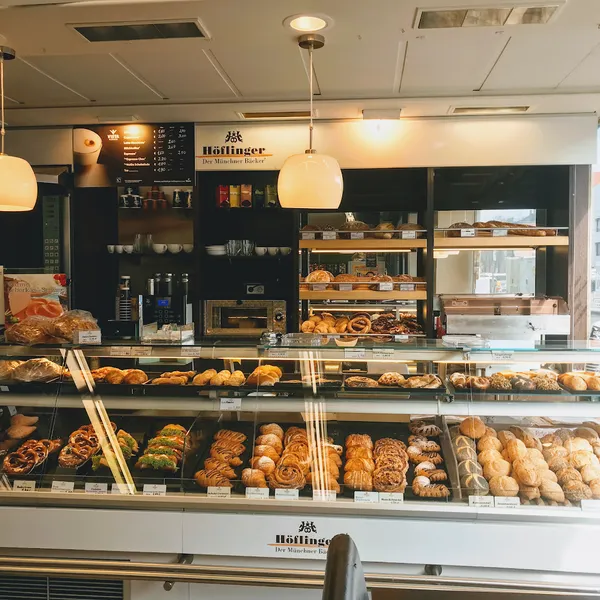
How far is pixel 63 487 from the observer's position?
2346mm

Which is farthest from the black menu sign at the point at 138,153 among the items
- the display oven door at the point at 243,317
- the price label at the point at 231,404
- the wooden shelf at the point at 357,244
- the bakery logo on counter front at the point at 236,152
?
the price label at the point at 231,404

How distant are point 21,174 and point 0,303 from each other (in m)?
2.45

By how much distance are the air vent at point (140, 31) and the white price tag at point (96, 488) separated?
208cm

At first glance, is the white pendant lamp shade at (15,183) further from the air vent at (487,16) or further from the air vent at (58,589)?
the air vent at (487,16)

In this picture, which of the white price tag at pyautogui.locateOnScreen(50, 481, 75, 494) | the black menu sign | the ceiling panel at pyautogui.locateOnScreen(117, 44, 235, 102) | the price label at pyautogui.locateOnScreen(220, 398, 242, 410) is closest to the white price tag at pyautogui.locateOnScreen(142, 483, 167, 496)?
the white price tag at pyautogui.locateOnScreen(50, 481, 75, 494)

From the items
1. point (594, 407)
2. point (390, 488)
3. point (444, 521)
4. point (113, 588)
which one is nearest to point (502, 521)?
point (444, 521)

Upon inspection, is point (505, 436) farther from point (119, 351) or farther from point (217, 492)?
point (119, 351)

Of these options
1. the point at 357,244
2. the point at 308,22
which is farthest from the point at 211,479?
the point at 357,244

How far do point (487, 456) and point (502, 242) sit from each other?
8.17ft

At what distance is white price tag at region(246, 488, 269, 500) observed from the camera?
7.36 ft

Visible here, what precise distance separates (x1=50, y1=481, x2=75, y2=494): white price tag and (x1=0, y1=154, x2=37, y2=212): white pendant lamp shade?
1.32 m

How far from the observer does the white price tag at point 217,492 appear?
2252mm

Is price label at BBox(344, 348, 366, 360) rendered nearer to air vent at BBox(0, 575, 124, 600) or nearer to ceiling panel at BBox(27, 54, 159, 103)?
air vent at BBox(0, 575, 124, 600)

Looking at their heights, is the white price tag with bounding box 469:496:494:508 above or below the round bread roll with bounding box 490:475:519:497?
below
